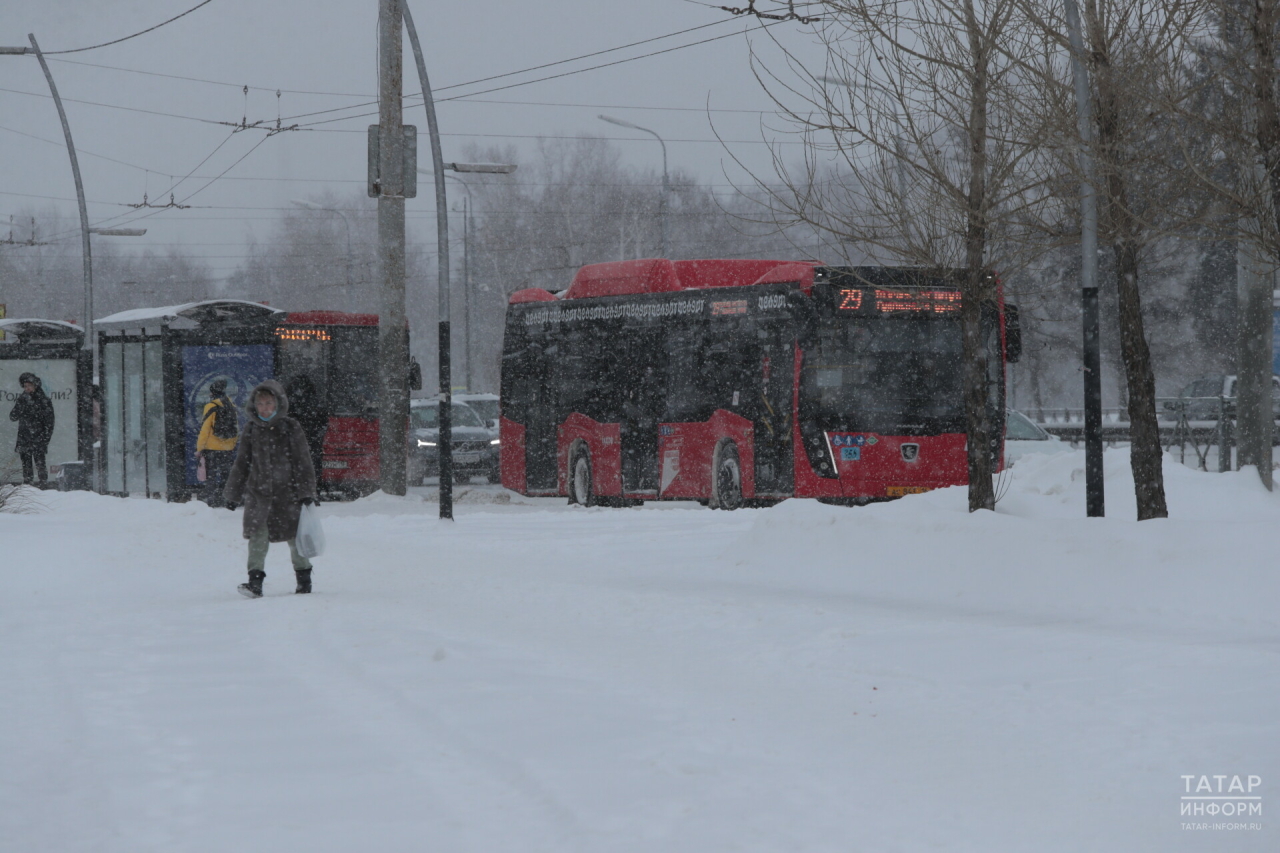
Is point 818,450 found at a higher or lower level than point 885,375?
lower

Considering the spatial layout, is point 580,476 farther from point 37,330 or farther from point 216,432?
point 37,330

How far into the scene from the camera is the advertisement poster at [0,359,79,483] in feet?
85.2

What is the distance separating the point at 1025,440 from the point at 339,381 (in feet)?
38.4

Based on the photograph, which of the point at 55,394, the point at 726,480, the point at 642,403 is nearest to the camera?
the point at 726,480

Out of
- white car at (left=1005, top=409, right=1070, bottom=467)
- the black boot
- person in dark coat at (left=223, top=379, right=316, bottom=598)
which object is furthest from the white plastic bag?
white car at (left=1005, top=409, right=1070, bottom=467)

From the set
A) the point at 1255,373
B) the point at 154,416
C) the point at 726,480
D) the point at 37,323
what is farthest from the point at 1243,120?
the point at 37,323

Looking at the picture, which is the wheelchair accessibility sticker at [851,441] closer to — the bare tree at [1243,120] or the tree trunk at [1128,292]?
the tree trunk at [1128,292]

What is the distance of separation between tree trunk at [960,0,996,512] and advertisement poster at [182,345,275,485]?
44.5 ft

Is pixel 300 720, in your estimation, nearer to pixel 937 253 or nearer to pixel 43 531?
pixel 937 253

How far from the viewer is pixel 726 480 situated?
20312mm

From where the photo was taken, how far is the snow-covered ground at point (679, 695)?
16.9ft

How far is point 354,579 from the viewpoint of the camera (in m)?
12.9

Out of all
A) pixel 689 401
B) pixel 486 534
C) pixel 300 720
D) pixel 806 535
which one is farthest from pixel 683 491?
pixel 300 720

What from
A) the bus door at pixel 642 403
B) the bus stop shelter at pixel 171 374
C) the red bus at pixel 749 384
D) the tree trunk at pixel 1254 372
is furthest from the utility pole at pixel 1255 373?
the bus stop shelter at pixel 171 374
